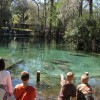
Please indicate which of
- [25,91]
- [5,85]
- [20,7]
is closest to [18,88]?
[25,91]

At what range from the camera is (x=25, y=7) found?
79.2 meters

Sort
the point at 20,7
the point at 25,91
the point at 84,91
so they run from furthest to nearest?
the point at 20,7 < the point at 84,91 < the point at 25,91

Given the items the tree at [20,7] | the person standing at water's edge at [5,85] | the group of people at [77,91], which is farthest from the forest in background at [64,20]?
the person standing at water's edge at [5,85]

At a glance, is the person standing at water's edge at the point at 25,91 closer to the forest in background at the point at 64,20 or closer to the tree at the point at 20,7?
the forest in background at the point at 64,20

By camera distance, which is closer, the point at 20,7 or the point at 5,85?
the point at 5,85

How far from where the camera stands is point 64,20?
57469 millimetres

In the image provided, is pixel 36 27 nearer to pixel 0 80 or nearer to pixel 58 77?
pixel 58 77

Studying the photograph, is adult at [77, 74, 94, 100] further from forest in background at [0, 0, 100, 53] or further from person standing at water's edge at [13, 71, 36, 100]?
forest in background at [0, 0, 100, 53]

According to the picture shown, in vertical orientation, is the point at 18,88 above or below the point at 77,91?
above

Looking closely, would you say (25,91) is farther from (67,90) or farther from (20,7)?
(20,7)

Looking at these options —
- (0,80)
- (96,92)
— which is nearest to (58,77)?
(96,92)

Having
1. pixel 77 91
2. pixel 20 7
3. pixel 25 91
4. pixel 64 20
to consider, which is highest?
pixel 20 7

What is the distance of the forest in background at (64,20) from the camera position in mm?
35312

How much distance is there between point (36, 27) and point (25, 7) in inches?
610
